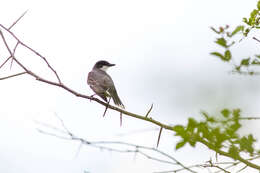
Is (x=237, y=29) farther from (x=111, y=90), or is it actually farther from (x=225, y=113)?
(x=111, y=90)

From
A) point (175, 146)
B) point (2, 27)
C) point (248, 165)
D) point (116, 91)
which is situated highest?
point (116, 91)

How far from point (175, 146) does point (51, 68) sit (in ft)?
5.08

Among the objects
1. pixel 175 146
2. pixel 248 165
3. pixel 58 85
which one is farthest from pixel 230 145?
pixel 58 85

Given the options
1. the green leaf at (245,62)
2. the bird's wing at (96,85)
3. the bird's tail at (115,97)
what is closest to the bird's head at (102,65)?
the bird's wing at (96,85)

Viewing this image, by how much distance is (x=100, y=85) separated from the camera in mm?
6344

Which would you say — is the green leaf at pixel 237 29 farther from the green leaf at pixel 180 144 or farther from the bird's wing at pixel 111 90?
the bird's wing at pixel 111 90

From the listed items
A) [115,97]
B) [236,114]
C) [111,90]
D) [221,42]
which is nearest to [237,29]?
[221,42]

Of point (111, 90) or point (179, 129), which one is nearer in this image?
point (179, 129)

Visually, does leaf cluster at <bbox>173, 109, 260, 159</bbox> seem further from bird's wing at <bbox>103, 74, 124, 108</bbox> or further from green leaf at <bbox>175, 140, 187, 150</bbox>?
bird's wing at <bbox>103, 74, 124, 108</bbox>

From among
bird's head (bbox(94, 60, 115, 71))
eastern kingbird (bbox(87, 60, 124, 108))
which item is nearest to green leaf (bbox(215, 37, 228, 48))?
eastern kingbird (bbox(87, 60, 124, 108))

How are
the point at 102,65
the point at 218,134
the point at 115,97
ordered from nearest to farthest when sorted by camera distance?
the point at 218,134 < the point at 115,97 < the point at 102,65

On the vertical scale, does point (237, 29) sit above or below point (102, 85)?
below

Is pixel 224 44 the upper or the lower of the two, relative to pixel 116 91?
lower

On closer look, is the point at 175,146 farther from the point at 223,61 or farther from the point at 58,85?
the point at 58,85
